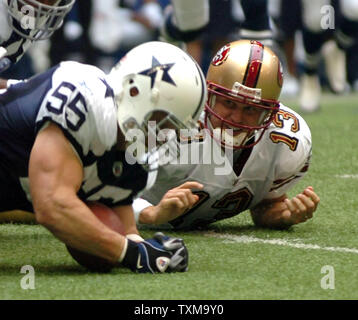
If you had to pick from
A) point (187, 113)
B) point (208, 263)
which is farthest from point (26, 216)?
point (187, 113)

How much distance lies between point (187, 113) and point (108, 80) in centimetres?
22

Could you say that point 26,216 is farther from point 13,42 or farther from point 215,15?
point 215,15

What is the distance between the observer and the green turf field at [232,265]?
2.44 meters

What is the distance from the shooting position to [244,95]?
3.04 metres

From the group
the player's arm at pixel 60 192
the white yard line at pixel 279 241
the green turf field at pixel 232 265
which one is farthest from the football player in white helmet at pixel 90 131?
the white yard line at pixel 279 241

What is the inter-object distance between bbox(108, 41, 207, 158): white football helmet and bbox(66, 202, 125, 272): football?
298 mm

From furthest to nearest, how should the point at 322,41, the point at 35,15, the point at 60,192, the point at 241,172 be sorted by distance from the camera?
the point at 322,41 → the point at 35,15 → the point at 241,172 → the point at 60,192

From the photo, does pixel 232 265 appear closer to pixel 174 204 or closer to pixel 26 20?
pixel 174 204

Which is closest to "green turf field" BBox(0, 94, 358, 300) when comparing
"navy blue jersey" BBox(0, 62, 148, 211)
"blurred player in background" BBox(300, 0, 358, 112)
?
"navy blue jersey" BBox(0, 62, 148, 211)

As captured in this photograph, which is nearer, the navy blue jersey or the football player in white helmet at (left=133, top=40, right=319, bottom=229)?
the navy blue jersey

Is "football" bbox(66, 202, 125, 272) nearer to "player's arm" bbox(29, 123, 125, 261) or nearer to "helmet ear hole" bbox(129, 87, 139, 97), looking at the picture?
"player's arm" bbox(29, 123, 125, 261)

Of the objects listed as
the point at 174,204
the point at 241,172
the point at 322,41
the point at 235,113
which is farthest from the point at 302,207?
the point at 322,41

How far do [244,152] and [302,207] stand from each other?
0.79 ft

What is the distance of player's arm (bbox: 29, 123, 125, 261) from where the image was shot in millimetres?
2441
